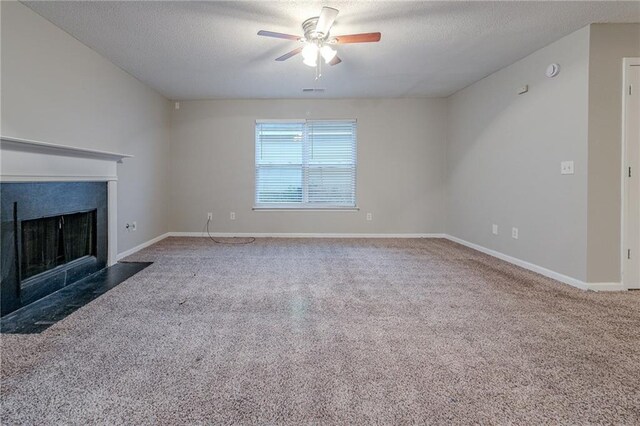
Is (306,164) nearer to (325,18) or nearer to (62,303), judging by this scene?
(325,18)

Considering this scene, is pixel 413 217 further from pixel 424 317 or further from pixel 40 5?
pixel 40 5

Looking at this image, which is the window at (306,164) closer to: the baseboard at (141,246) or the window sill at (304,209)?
the window sill at (304,209)

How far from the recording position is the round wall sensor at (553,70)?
3146 mm

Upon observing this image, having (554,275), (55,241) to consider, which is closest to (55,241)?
(55,241)

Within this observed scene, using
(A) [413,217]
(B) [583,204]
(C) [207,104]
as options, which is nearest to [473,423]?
(B) [583,204]

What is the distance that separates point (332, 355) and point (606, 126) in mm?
3187

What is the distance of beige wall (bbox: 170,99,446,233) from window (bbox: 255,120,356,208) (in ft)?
0.45

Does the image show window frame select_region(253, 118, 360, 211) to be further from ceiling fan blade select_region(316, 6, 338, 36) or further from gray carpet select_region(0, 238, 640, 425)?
ceiling fan blade select_region(316, 6, 338, 36)

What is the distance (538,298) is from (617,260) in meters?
0.96

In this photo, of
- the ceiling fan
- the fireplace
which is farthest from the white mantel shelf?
the ceiling fan

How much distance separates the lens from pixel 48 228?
110 inches

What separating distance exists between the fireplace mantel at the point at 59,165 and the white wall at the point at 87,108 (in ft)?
0.69

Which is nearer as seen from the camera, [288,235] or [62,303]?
[62,303]

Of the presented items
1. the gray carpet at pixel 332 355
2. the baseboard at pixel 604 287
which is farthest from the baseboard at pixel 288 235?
the baseboard at pixel 604 287
